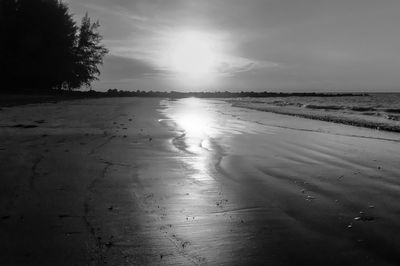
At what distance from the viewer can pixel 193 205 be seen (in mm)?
4871

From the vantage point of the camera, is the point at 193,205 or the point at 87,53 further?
the point at 87,53

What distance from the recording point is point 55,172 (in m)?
6.20

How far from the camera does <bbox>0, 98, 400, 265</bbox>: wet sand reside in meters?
3.42

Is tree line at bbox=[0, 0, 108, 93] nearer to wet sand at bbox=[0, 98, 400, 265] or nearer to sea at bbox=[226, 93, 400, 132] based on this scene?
sea at bbox=[226, 93, 400, 132]

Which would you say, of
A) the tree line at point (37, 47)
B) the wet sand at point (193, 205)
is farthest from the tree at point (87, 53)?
A: the wet sand at point (193, 205)

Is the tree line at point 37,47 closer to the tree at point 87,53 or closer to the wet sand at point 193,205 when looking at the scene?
the tree at point 87,53

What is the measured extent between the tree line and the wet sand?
34493mm

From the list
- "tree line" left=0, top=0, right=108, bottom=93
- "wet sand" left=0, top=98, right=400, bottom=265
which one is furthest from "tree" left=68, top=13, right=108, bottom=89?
"wet sand" left=0, top=98, right=400, bottom=265

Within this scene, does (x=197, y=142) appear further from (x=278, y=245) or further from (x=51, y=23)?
(x=51, y=23)

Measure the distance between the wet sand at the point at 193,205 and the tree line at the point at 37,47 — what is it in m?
34.5

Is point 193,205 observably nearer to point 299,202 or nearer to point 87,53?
point 299,202

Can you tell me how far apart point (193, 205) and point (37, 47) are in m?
40.9

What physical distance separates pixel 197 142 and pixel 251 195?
547cm

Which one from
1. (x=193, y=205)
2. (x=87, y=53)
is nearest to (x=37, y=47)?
(x=87, y=53)
